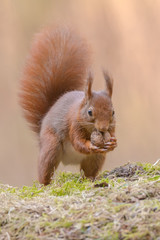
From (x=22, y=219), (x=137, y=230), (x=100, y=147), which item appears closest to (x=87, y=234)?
(x=137, y=230)

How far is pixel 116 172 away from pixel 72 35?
37.9 inches

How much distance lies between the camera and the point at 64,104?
8.09 ft

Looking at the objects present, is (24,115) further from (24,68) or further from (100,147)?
(100,147)

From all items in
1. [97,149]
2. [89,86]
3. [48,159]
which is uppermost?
[89,86]

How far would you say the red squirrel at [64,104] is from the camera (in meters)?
2.09

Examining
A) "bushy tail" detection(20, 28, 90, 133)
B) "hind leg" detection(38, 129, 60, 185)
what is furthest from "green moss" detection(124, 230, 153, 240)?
"bushy tail" detection(20, 28, 90, 133)

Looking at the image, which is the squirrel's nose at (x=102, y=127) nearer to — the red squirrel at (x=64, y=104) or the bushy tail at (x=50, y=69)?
the red squirrel at (x=64, y=104)

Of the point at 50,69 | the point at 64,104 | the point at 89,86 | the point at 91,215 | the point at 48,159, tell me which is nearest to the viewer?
the point at 91,215

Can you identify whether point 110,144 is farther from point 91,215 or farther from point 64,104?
point 91,215

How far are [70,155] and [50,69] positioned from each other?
61 cm

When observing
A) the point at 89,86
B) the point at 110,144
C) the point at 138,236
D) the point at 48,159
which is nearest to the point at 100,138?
the point at 110,144

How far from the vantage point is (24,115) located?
2.71 m

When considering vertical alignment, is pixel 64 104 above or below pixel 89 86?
below

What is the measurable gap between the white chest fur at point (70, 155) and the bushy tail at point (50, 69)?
391 millimetres
